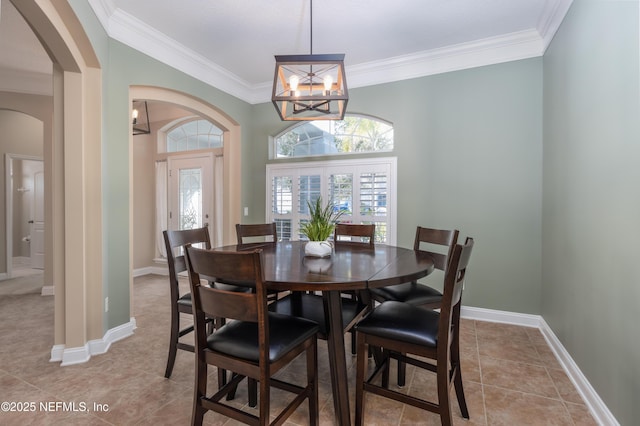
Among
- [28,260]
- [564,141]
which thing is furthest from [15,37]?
[564,141]

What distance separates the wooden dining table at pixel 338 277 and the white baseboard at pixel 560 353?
1206 mm

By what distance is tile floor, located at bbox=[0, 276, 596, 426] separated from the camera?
1683 mm

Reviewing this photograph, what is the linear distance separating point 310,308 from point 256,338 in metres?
0.64

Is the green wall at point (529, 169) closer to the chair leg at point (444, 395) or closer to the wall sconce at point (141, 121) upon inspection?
the chair leg at point (444, 395)

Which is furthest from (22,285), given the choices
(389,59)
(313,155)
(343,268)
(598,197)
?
(598,197)

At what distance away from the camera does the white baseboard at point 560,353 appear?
1662 millimetres

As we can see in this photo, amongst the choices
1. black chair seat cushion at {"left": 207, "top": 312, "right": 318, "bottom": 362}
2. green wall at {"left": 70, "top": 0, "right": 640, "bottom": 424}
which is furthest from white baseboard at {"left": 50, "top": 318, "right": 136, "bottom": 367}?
black chair seat cushion at {"left": 207, "top": 312, "right": 318, "bottom": 362}

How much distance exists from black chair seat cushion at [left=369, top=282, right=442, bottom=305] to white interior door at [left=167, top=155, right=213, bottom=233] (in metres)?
3.39

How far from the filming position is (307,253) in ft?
6.67

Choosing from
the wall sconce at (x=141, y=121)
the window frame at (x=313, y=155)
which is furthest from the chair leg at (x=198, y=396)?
the wall sconce at (x=141, y=121)

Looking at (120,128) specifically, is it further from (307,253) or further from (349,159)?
(349,159)

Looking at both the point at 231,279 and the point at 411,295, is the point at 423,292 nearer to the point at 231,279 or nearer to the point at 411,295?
the point at 411,295

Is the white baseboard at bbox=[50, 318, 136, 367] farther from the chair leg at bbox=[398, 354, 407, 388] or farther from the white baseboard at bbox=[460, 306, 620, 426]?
the white baseboard at bbox=[460, 306, 620, 426]

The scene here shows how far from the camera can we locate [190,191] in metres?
4.93
